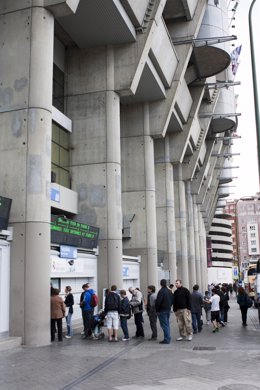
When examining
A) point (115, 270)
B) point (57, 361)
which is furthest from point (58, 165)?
point (57, 361)

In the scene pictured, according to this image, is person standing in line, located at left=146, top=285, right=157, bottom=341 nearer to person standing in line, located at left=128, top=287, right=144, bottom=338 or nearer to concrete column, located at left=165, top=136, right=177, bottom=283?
person standing in line, located at left=128, top=287, right=144, bottom=338

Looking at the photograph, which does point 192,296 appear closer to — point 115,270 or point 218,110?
point 115,270

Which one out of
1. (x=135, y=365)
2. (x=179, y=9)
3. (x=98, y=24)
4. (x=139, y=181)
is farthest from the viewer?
(x=179, y=9)

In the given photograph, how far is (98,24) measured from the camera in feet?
61.7

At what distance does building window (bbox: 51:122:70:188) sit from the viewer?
19797 millimetres

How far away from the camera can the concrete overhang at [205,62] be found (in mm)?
29000

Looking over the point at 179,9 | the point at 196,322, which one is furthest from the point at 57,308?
the point at 179,9

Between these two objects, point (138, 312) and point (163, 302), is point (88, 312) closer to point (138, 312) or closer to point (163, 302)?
point (138, 312)

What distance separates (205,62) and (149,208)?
435 inches

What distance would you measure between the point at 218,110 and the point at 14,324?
1329 inches

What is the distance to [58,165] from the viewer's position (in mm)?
20250

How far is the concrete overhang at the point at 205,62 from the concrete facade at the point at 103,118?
2.7 inches

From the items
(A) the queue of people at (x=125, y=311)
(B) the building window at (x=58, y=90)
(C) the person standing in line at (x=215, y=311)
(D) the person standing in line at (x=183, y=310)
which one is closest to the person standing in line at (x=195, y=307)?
(C) the person standing in line at (x=215, y=311)

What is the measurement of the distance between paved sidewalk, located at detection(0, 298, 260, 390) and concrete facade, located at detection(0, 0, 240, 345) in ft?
6.03
